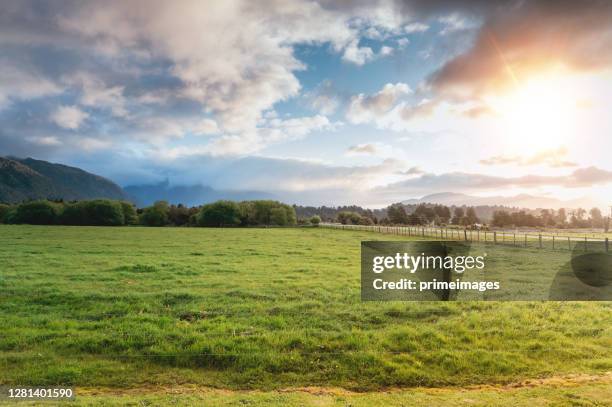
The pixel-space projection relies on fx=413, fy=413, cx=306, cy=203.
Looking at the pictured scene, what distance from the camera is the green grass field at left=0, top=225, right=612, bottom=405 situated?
10.2m

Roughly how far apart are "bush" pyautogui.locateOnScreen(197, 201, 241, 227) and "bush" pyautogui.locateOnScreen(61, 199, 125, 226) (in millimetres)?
25053

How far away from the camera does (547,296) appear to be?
1855cm

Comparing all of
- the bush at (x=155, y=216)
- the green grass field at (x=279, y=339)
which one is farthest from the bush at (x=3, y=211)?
the green grass field at (x=279, y=339)

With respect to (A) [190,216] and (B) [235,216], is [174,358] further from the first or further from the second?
(A) [190,216]

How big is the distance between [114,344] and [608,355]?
1391 cm

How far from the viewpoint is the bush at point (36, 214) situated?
11919 cm

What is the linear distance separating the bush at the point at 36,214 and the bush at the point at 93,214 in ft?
9.49

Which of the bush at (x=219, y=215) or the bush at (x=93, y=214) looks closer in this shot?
the bush at (x=93, y=214)

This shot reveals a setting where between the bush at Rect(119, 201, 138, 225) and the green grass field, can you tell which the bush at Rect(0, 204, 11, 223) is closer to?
the bush at Rect(119, 201, 138, 225)

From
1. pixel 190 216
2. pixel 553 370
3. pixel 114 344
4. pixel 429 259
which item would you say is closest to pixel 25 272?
pixel 114 344

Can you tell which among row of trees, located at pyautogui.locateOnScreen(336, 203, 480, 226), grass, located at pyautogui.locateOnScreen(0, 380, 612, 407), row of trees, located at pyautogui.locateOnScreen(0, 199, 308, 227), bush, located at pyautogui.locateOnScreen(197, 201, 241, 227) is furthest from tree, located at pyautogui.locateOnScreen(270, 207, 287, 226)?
grass, located at pyautogui.locateOnScreen(0, 380, 612, 407)

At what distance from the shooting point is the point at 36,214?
11975 cm

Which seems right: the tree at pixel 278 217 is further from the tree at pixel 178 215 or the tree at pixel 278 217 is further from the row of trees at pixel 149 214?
the tree at pixel 178 215

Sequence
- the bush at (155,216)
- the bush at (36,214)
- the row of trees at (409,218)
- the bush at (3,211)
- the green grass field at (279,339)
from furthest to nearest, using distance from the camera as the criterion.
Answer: the row of trees at (409,218) → the bush at (155,216) → the bush at (3,211) → the bush at (36,214) → the green grass field at (279,339)
